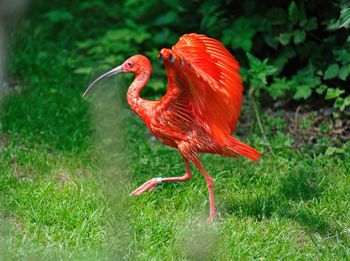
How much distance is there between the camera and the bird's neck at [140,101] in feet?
14.4

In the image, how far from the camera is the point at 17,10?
1941 millimetres

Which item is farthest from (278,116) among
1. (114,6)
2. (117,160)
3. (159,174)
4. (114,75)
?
(117,160)

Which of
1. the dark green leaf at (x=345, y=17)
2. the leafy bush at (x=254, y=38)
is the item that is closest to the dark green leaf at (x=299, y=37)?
the leafy bush at (x=254, y=38)

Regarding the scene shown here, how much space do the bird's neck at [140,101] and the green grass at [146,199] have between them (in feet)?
0.82

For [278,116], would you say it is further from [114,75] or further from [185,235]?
[185,235]

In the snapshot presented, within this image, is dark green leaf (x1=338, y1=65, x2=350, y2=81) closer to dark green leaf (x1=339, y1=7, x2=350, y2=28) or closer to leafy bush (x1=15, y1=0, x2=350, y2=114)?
leafy bush (x1=15, y1=0, x2=350, y2=114)

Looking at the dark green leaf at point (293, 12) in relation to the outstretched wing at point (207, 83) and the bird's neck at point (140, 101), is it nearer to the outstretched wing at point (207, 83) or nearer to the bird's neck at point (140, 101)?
the outstretched wing at point (207, 83)

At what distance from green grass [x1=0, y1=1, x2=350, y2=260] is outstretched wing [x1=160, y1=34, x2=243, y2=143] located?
1.34ft

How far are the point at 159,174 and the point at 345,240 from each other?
1.48 metres

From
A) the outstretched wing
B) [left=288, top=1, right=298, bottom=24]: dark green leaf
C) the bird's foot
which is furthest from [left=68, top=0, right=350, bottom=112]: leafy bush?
the bird's foot

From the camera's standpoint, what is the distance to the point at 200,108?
13.8ft

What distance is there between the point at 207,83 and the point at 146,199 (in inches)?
36.3

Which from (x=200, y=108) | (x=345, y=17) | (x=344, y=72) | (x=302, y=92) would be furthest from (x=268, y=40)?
(x=200, y=108)

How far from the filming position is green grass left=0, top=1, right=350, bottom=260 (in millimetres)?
3984
